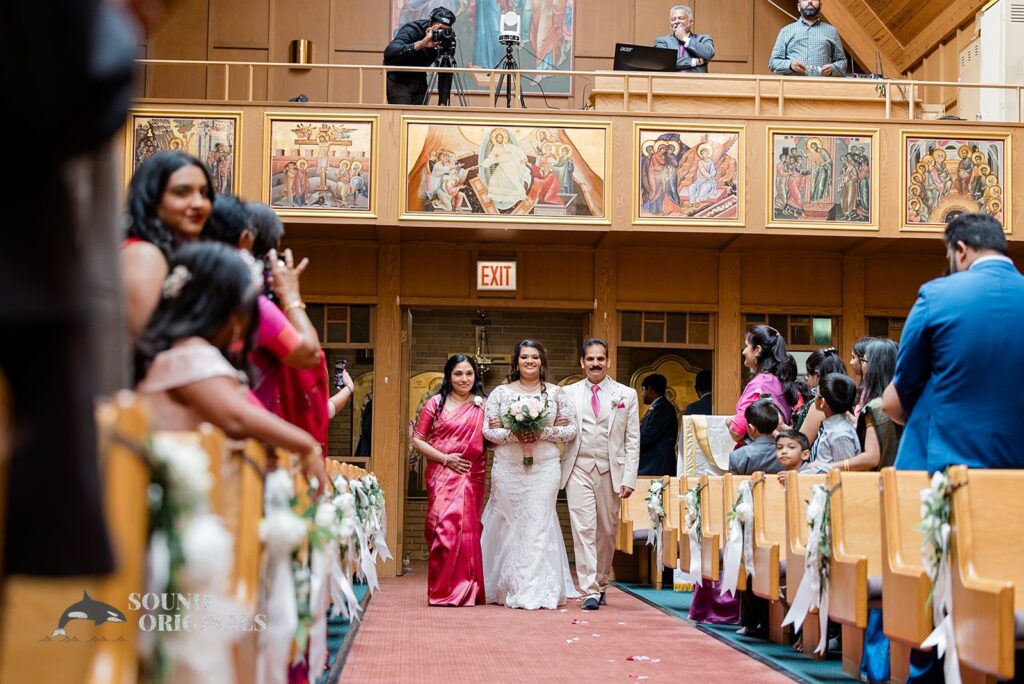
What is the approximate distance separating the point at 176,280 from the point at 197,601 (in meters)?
1.31

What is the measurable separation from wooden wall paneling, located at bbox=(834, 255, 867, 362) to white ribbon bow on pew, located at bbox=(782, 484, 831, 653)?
9174mm

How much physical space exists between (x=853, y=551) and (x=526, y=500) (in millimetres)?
4801

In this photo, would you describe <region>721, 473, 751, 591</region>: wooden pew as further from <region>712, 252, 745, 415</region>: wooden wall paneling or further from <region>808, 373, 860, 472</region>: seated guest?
<region>712, 252, 745, 415</region>: wooden wall paneling

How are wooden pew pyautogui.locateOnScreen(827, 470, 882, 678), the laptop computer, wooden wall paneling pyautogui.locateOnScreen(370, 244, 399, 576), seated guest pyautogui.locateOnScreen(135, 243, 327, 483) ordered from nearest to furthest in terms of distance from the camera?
seated guest pyautogui.locateOnScreen(135, 243, 327, 483) < wooden pew pyautogui.locateOnScreen(827, 470, 882, 678) < wooden wall paneling pyautogui.locateOnScreen(370, 244, 399, 576) < the laptop computer

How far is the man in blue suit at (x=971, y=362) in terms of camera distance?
198 inches

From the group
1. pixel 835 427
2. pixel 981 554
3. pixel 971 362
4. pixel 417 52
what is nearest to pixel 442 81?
pixel 417 52

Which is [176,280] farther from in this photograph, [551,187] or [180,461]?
[551,187]

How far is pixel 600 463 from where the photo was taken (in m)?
10.9

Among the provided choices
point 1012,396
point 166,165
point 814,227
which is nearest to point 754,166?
point 814,227

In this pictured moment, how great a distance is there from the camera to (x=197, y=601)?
2.24 metres

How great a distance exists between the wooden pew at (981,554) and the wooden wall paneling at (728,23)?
13894 millimetres

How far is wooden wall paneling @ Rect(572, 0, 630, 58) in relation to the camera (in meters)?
17.7

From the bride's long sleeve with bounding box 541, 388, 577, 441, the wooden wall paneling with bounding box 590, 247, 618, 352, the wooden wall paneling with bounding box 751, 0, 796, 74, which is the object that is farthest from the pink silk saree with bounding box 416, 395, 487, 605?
the wooden wall paneling with bounding box 751, 0, 796, 74

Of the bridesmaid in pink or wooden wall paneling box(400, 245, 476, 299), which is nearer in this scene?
the bridesmaid in pink
